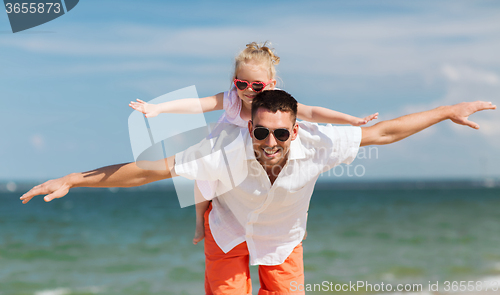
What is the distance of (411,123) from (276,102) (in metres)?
1.15

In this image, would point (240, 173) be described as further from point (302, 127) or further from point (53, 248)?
point (53, 248)

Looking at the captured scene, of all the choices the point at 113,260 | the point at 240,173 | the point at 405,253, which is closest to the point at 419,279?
the point at 405,253

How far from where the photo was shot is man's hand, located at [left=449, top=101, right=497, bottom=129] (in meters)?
3.49

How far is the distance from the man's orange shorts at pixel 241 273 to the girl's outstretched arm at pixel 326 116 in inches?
51.2

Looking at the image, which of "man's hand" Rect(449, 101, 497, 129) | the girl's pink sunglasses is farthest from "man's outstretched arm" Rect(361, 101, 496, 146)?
the girl's pink sunglasses

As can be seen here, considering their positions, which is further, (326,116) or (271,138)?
(326,116)

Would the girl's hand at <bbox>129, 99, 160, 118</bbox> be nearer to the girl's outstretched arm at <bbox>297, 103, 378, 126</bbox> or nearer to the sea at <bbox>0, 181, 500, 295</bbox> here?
the girl's outstretched arm at <bbox>297, 103, 378, 126</bbox>

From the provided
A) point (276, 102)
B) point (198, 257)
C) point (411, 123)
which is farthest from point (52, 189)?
point (198, 257)

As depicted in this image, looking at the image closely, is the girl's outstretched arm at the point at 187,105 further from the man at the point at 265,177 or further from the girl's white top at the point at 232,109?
the man at the point at 265,177

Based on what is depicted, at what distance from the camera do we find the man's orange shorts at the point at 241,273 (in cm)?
387

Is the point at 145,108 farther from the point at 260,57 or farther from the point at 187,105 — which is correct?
the point at 260,57

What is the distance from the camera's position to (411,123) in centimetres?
350

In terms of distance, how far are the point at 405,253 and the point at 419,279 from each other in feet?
10.5

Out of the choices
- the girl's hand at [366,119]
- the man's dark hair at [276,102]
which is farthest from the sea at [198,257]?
the man's dark hair at [276,102]
